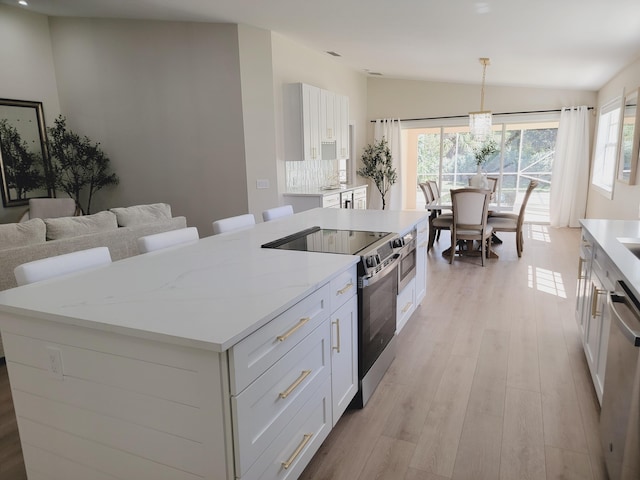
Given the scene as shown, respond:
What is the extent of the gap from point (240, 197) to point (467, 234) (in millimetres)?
2978

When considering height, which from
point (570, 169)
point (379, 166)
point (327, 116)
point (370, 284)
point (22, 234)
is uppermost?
point (327, 116)

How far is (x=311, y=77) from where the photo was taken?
22.2ft

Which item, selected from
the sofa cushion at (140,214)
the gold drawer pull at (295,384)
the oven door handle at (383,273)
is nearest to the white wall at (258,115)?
the sofa cushion at (140,214)

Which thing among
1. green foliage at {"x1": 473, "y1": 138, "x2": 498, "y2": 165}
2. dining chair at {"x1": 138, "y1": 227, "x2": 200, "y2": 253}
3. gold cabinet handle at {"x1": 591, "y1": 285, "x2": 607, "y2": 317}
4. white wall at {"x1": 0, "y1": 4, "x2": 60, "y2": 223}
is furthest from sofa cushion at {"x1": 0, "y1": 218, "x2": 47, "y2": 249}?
green foliage at {"x1": 473, "y1": 138, "x2": 498, "y2": 165}

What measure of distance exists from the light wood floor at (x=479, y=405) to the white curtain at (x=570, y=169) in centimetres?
449

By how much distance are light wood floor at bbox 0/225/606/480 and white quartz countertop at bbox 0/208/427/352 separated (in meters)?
0.90

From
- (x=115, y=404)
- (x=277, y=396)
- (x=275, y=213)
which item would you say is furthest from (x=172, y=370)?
(x=275, y=213)

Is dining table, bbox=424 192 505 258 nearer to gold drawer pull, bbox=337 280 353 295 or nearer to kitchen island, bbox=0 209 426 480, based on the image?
gold drawer pull, bbox=337 280 353 295

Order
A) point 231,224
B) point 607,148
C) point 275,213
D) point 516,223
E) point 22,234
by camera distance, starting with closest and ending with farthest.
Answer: point 231,224, point 22,234, point 275,213, point 516,223, point 607,148

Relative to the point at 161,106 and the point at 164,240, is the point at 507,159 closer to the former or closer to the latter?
the point at 161,106

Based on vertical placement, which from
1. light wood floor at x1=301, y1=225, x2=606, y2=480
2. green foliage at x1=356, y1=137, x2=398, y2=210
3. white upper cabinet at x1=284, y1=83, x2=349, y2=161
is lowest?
light wood floor at x1=301, y1=225, x2=606, y2=480

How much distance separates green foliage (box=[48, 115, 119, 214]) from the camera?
251 inches

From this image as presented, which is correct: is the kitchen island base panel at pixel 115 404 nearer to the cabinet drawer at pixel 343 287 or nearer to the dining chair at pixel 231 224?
the cabinet drawer at pixel 343 287

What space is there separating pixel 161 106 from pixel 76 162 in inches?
65.2
